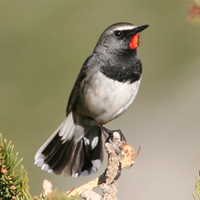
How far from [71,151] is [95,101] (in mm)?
898

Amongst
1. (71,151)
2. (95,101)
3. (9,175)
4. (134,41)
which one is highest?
(134,41)

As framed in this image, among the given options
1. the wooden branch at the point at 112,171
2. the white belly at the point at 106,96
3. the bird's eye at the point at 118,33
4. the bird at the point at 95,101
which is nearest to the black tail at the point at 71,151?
the bird at the point at 95,101

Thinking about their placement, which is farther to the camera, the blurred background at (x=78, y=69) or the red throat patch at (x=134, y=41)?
the blurred background at (x=78, y=69)

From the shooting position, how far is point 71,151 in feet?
16.9

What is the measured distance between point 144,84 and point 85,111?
4348 millimetres

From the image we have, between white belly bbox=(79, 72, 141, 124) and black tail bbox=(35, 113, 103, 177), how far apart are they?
20.5 inches

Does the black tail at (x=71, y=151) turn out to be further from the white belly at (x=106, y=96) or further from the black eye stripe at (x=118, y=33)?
the black eye stripe at (x=118, y=33)

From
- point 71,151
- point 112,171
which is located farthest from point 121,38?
point 112,171

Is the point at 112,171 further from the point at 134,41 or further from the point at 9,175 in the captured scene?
the point at 134,41

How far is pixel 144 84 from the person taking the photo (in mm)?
9047

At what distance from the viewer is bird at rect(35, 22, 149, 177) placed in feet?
14.8

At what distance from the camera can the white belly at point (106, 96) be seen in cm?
445

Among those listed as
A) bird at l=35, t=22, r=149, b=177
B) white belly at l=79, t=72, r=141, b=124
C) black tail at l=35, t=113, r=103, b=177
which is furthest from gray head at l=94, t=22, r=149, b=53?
black tail at l=35, t=113, r=103, b=177

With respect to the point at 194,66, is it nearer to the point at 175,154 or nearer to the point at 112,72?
the point at 175,154
